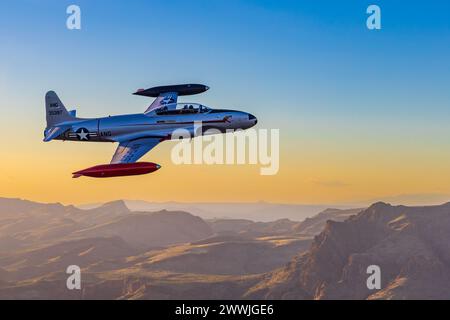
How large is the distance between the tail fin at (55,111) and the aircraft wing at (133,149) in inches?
320

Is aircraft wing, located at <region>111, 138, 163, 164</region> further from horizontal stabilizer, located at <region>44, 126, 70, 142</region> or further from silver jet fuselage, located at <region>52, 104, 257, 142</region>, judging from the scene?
horizontal stabilizer, located at <region>44, 126, 70, 142</region>

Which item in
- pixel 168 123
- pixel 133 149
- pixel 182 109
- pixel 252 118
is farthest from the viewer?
pixel 182 109


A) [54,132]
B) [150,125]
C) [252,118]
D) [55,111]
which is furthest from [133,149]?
[55,111]

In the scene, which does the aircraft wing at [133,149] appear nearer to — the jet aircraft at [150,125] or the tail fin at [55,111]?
the jet aircraft at [150,125]

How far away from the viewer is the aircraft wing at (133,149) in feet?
138

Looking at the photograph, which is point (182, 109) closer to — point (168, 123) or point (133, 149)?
point (168, 123)

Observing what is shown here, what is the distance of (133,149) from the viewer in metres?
43.0

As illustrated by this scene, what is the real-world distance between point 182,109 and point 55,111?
14801 millimetres

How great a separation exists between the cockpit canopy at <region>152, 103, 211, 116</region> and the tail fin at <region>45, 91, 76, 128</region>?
418 inches
